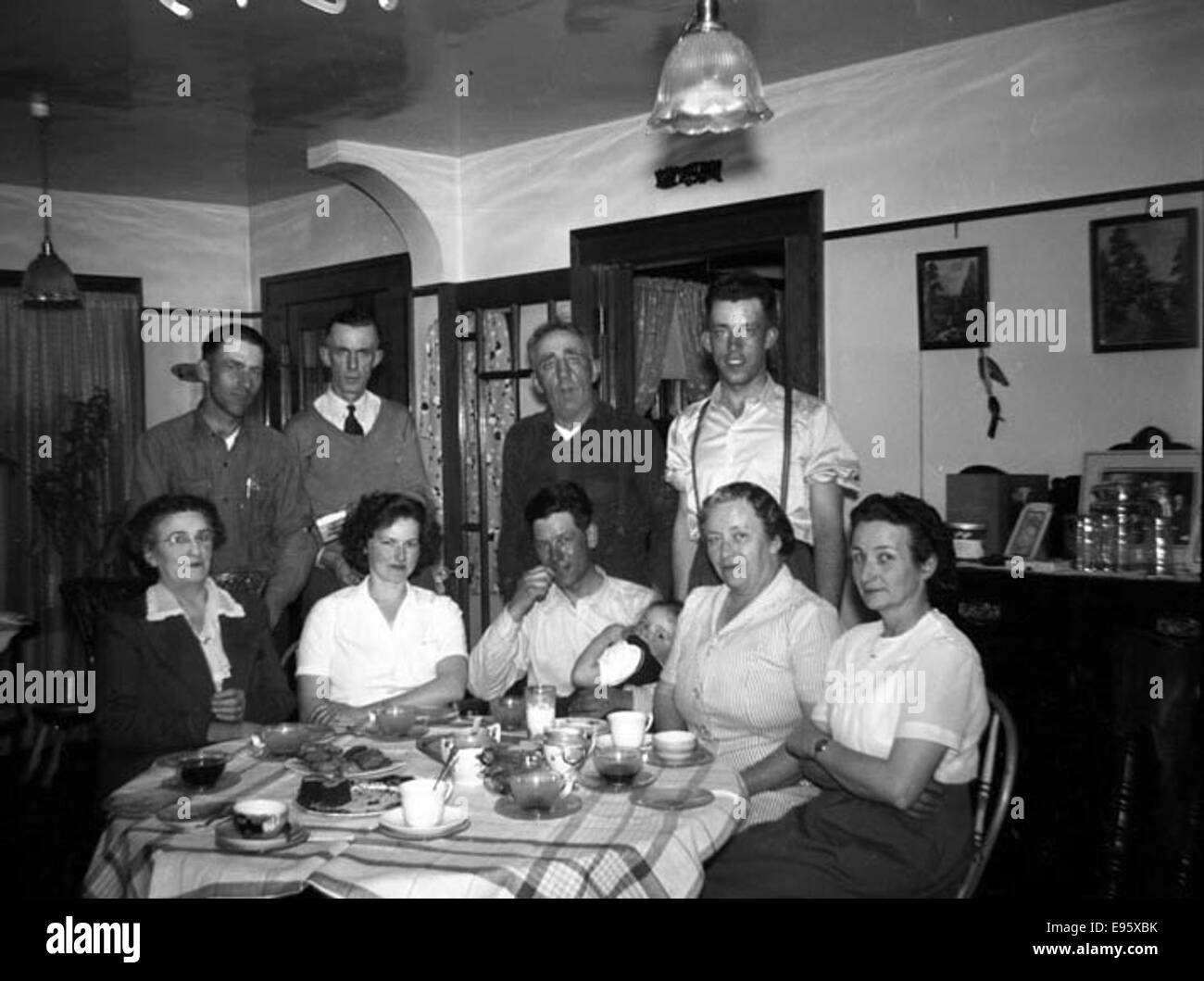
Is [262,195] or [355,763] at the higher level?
[262,195]

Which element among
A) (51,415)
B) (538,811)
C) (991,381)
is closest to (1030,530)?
(991,381)

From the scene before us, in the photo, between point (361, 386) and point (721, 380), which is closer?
point (721, 380)

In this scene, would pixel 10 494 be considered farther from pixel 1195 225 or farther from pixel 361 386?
pixel 1195 225

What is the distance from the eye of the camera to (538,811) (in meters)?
1.88

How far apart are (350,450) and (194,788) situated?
1.98 metres

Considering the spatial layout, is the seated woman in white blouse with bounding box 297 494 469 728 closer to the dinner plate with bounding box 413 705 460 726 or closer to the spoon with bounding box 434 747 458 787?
the dinner plate with bounding box 413 705 460 726

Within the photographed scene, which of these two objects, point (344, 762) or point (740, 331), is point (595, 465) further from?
point (344, 762)

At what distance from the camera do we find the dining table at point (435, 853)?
1643 mm

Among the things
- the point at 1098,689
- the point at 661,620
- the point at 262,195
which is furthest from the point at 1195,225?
the point at 262,195

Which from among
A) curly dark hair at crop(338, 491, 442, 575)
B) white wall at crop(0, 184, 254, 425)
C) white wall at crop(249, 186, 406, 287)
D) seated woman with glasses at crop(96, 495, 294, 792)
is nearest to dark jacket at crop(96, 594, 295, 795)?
seated woman with glasses at crop(96, 495, 294, 792)

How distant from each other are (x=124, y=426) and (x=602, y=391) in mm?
2529

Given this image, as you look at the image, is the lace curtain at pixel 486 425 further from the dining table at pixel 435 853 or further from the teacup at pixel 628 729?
the dining table at pixel 435 853

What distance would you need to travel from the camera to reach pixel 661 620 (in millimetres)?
2904

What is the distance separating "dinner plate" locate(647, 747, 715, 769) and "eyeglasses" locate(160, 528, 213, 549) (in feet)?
3.98
